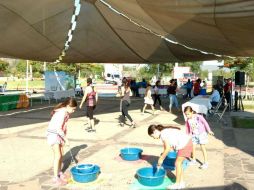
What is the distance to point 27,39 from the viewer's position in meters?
14.3

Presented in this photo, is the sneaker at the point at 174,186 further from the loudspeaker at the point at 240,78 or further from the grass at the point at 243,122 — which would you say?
the loudspeaker at the point at 240,78

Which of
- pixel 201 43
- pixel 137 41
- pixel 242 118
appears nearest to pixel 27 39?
pixel 137 41

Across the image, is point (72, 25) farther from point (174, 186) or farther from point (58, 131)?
point (174, 186)

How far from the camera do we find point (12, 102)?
2006cm

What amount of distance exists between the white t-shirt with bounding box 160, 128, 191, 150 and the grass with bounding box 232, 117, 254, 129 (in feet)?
27.8

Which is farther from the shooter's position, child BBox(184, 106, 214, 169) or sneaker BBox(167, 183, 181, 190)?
child BBox(184, 106, 214, 169)

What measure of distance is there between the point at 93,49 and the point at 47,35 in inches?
115

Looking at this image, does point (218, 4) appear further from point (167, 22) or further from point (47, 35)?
point (47, 35)

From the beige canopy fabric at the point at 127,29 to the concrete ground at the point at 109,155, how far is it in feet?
10.4

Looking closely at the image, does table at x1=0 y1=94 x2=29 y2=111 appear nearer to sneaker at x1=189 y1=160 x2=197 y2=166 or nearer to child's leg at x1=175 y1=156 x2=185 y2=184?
sneaker at x1=189 y1=160 x2=197 y2=166

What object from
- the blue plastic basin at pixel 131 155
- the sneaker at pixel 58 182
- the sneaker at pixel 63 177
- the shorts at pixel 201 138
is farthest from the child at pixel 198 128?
the sneaker at pixel 58 182

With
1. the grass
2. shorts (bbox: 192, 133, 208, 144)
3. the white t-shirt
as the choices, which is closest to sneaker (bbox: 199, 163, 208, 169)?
shorts (bbox: 192, 133, 208, 144)

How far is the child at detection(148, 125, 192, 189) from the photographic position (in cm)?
647

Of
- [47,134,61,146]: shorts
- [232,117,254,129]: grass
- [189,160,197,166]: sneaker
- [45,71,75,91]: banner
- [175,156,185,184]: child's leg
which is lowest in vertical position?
[189,160,197,166]: sneaker
